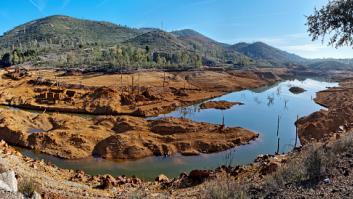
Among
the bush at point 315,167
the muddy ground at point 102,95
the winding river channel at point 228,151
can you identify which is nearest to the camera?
the bush at point 315,167

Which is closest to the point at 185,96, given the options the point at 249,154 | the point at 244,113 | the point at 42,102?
the point at 244,113

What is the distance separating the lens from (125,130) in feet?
162

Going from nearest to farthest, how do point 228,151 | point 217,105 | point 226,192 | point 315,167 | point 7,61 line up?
point 226,192, point 315,167, point 228,151, point 217,105, point 7,61

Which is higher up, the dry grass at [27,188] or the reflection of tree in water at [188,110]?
the dry grass at [27,188]

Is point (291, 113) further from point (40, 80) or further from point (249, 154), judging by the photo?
point (40, 80)

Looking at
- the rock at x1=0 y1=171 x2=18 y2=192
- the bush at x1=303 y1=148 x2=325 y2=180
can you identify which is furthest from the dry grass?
the bush at x1=303 y1=148 x2=325 y2=180

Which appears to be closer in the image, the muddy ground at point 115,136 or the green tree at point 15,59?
the muddy ground at point 115,136

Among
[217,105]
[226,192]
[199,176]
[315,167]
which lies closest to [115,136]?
[199,176]

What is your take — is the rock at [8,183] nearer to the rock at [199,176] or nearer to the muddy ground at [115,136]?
the rock at [199,176]

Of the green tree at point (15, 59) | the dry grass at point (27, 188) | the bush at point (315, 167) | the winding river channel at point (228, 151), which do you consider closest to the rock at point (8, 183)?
the dry grass at point (27, 188)

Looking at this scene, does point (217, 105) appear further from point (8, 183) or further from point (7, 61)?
point (7, 61)

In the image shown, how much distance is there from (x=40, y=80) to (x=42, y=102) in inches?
Result: 957

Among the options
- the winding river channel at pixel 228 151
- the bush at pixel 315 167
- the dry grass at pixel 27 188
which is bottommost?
the winding river channel at pixel 228 151

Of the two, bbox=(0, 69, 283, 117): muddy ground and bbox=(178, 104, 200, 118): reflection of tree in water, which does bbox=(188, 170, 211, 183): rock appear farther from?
bbox=(0, 69, 283, 117): muddy ground
